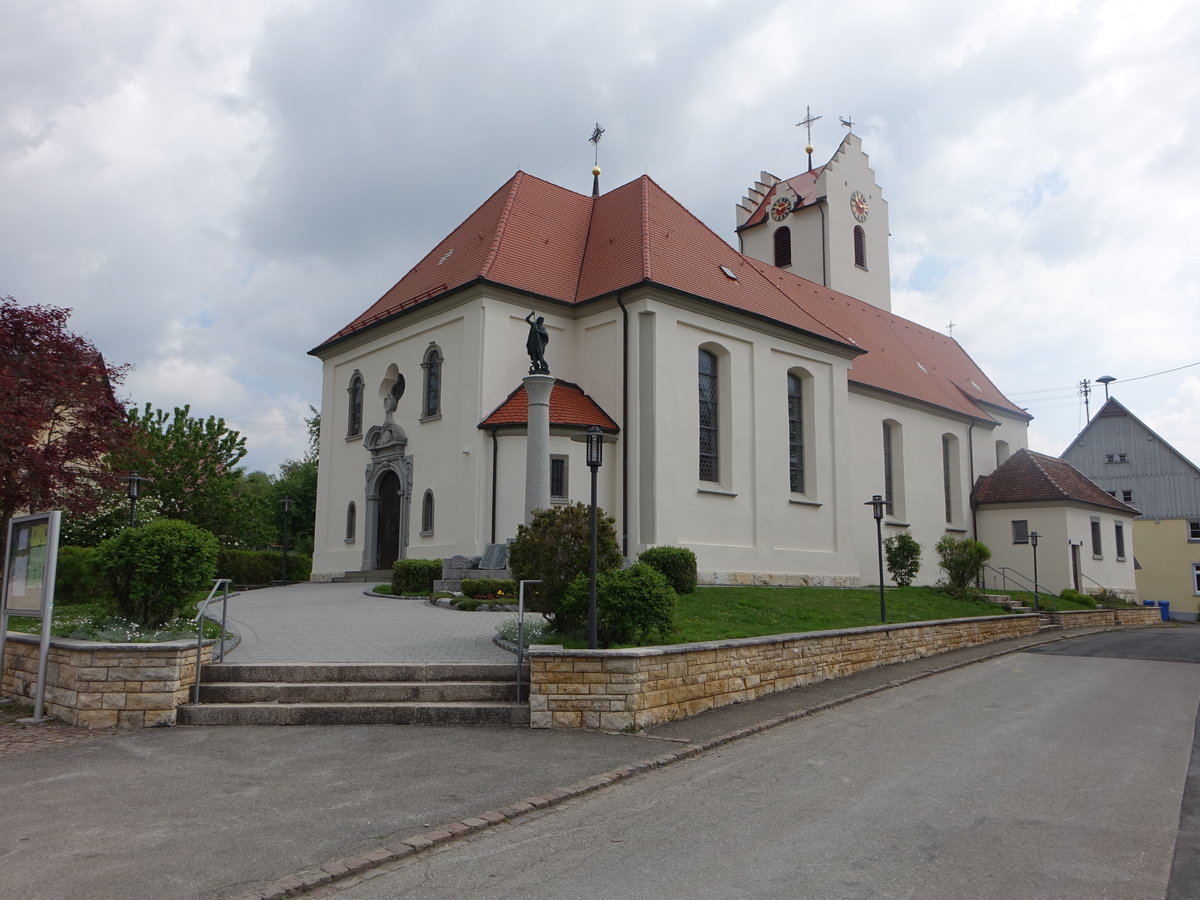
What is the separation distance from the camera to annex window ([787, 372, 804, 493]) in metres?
25.5

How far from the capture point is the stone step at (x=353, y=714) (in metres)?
9.13

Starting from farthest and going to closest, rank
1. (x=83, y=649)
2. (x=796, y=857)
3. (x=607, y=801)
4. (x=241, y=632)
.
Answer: (x=241, y=632) < (x=83, y=649) < (x=607, y=801) < (x=796, y=857)

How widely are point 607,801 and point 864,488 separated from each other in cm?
2402

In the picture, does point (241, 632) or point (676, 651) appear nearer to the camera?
point (676, 651)

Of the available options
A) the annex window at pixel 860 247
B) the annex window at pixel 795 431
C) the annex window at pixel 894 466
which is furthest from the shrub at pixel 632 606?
the annex window at pixel 860 247

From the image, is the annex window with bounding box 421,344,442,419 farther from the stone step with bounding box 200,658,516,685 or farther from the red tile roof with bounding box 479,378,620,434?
the stone step with bounding box 200,658,516,685

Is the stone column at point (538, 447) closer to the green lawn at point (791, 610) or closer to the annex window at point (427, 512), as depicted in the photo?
the green lawn at point (791, 610)

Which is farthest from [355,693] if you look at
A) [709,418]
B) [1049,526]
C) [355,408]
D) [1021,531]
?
[1021,531]

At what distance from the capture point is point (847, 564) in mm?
25734

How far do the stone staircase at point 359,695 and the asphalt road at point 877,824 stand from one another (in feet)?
7.98

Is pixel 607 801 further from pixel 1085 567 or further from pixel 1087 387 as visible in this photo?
pixel 1087 387

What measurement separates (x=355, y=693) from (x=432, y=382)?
14.6m

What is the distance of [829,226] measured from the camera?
3619 centimetres

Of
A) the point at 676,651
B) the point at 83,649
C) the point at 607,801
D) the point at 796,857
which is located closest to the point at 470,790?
the point at 607,801
